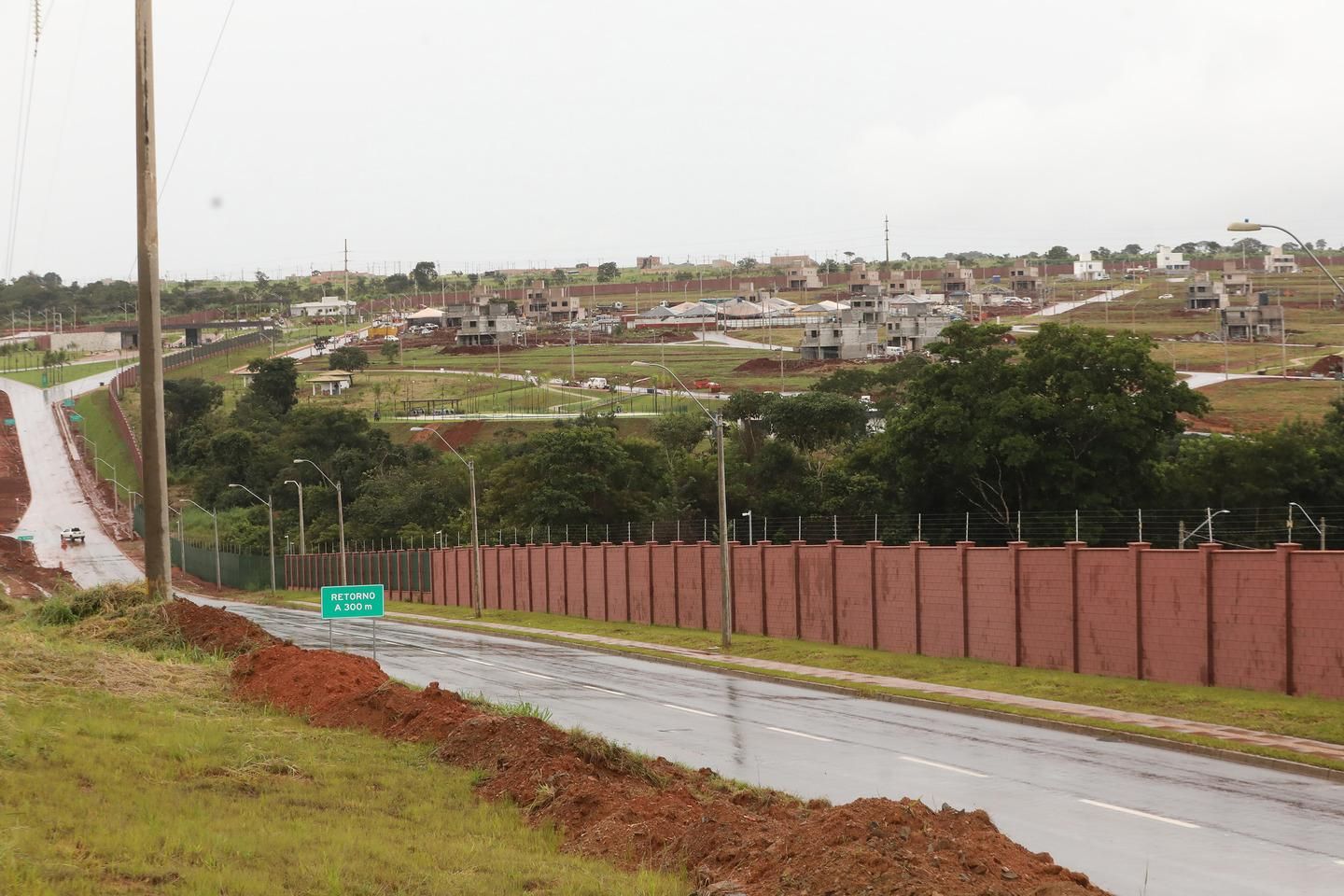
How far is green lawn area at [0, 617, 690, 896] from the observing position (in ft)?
36.2

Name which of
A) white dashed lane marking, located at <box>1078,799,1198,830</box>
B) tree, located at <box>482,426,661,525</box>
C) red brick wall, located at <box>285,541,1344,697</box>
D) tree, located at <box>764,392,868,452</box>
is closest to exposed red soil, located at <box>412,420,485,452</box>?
tree, located at <box>764,392,868,452</box>

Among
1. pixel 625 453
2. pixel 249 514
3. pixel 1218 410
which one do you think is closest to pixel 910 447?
pixel 625 453

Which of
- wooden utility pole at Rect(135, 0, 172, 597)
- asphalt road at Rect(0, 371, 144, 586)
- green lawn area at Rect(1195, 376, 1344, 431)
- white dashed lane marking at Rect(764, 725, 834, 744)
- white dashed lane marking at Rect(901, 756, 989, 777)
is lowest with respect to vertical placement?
asphalt road at Rect(0, 371, 144, 586)

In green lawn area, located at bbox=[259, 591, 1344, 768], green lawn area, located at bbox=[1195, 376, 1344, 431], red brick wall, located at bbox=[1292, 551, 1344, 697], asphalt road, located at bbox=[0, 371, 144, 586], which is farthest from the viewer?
green lawn area, located at bbox=[1195, 376, 1344, 431]

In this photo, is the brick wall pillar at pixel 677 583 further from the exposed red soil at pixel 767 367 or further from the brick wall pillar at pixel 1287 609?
the exposed red soil at pixel 767 367

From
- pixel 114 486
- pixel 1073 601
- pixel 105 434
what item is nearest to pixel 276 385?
pixel 105 434

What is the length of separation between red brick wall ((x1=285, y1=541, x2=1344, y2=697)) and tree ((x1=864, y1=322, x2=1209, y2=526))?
13.4m

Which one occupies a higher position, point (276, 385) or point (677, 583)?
point (276, 385)

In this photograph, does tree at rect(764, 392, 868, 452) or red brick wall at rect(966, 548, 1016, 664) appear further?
tree at rect(764, 392, 868, 452)

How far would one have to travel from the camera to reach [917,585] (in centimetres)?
4231

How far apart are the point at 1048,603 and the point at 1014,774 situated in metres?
16.9

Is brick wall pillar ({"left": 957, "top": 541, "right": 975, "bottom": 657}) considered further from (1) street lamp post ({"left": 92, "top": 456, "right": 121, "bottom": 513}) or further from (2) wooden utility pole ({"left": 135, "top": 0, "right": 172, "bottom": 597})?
(1) street lamp post ({"left": 92, "top": 456, "right": 121, "bottom": 513})

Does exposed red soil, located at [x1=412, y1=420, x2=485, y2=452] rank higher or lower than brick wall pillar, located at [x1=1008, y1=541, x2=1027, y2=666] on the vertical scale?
lower

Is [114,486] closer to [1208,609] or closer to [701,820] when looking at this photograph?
[1208,609]
